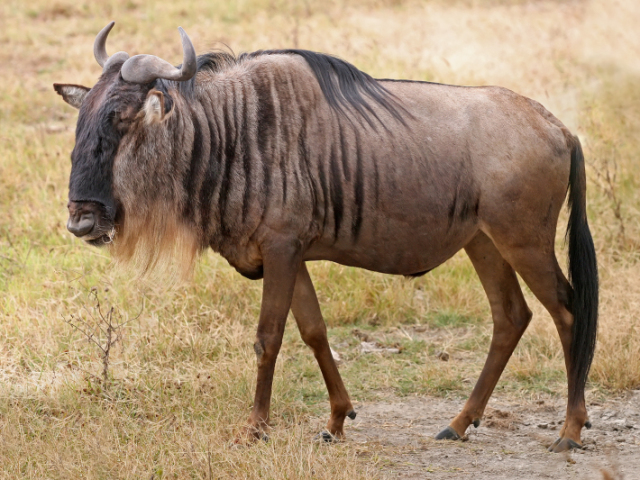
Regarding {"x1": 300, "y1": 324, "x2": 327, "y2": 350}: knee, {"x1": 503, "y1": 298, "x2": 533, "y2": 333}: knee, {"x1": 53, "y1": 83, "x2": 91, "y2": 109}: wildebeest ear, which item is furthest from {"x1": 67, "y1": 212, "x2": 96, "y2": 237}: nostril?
{"x1": 503, "y1": 298, "x2": 533, "y2": 333}: knee

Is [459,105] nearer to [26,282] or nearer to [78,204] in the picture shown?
[78,204]

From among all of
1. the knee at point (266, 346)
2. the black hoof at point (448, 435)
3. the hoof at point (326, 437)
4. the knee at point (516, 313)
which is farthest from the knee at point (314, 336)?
the knee at point (516, 313)

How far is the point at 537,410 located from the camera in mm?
4504

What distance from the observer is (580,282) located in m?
4.18

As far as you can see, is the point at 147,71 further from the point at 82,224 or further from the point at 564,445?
the point at 564,445

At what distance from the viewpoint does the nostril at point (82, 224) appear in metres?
3.52

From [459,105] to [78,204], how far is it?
1.84 metres

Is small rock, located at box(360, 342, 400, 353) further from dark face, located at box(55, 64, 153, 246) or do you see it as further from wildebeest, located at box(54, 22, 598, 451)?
dark face, located at box(55, 64, 153, 246)

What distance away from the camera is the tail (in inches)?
161

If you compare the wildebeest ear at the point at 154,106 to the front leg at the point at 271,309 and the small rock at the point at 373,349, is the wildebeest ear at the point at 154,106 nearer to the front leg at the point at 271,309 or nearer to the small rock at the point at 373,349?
the front leg at the point at 271,309

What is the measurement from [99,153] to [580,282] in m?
2.39

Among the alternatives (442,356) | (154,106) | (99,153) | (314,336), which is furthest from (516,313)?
(99,153)

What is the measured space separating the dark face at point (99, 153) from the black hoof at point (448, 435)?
1872mm

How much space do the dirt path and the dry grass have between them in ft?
0.55
